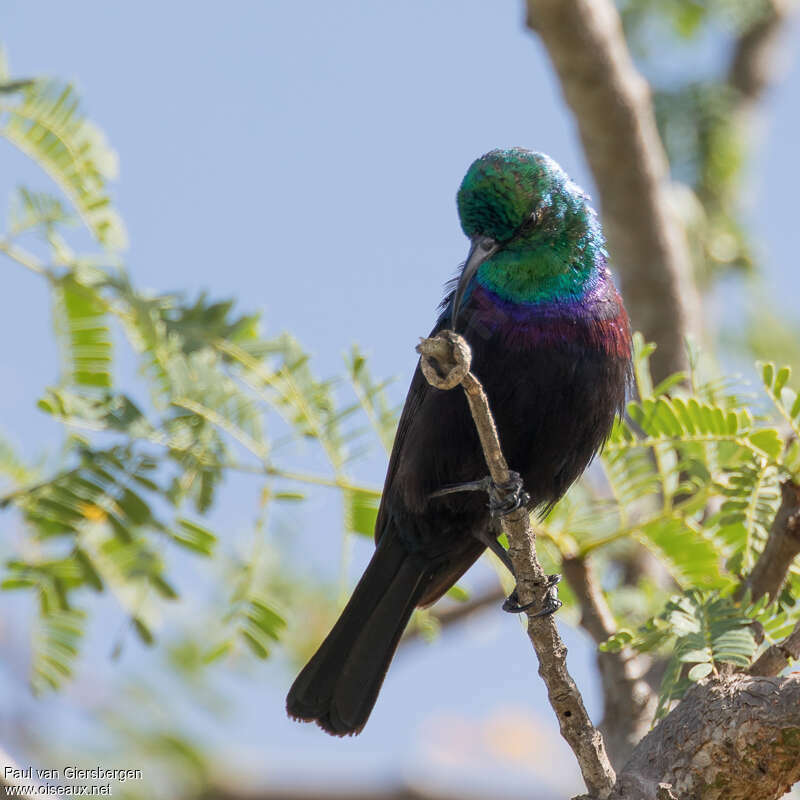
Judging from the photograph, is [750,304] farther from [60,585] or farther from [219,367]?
[60,585]

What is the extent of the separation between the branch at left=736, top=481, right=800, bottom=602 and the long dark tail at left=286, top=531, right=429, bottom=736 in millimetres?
1099

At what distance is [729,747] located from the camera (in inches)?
112

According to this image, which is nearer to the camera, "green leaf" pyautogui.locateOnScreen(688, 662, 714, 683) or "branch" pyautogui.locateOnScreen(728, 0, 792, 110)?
"green leaf" pyautogui.locateOnScreen(688, 662, 714, 683)

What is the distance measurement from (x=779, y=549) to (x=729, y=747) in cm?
76

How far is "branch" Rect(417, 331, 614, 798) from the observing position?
269 cm

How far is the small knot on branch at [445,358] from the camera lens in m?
2.65

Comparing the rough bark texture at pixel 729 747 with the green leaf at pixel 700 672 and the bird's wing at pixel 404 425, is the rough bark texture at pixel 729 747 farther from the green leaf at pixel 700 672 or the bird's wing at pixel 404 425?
the bird's wing at pixel 404 425

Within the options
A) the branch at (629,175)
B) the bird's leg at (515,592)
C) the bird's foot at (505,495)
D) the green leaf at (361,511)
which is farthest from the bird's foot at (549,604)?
the branch at (629,175)

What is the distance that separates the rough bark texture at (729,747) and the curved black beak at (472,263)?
135 cm

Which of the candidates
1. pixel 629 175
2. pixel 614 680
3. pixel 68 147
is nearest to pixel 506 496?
pixel 614 680

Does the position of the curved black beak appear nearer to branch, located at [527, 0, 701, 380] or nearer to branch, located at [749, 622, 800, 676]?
branch, located at [749, 622, 800, 676]

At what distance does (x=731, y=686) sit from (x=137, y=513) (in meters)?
2.04

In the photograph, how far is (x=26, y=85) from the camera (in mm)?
3963

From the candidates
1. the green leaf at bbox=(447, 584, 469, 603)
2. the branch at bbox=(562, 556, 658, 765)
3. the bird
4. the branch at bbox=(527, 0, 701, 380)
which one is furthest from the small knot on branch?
the branch at bbox=(527, 0, 701, 380)
